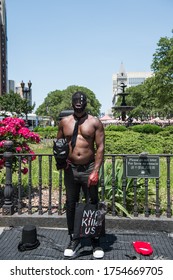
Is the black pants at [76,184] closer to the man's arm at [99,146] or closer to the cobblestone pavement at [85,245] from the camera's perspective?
the man's arm at [99,146]

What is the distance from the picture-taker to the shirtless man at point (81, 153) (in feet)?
12.6

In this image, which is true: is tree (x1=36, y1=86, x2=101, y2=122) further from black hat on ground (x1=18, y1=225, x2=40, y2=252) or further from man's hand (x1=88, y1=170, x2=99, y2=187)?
man's hand (x1=88, y1=170, x2=99, y2=187)

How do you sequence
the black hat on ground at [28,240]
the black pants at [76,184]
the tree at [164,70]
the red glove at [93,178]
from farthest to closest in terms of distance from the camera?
the tree at [164,70] < the black hat on ground at [28,240] < the black pants at [76,184] < the red glove at [93,178]

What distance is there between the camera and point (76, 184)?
13.2 feet

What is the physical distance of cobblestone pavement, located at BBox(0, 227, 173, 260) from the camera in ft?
13.0

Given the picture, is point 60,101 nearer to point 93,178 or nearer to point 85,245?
point 85,245

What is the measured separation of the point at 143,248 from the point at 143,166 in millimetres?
1414

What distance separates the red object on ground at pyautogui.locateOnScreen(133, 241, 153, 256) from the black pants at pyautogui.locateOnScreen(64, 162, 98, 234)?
87cm

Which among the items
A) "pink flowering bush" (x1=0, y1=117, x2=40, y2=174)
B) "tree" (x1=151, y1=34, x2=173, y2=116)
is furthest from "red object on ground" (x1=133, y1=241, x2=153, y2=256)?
"tree" (x1=151, y1=34, x2=173, y2=116)

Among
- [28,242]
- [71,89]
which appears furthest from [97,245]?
[71,89]

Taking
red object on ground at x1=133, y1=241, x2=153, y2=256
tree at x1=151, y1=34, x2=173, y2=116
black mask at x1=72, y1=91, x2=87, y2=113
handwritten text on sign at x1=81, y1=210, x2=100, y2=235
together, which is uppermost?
tree at x1=151, y1=34, x2=173, y2=116

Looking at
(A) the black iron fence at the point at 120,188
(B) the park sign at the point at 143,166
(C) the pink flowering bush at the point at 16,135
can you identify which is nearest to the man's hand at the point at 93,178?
(A) the black iron fence at the point at 120,188

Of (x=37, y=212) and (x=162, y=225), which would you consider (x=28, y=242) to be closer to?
(x=37, y=212)

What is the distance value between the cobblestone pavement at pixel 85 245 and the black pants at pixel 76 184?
0.48 metres
